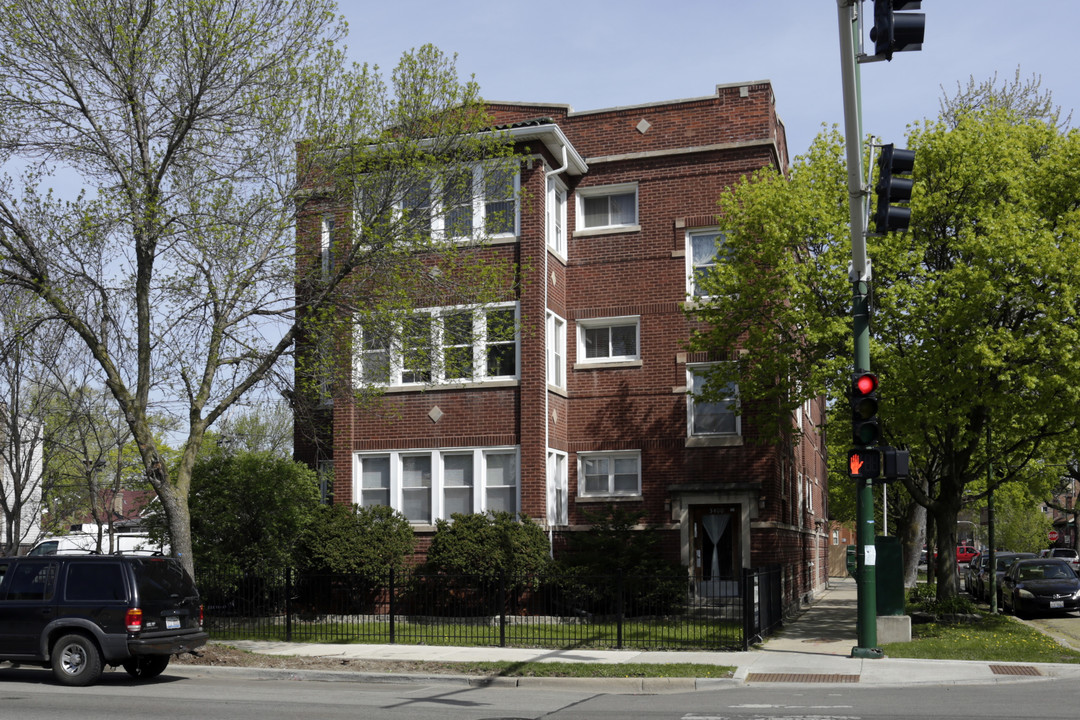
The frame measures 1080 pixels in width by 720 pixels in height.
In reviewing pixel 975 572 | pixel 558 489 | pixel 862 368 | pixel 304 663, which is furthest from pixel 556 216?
pixel 975 572

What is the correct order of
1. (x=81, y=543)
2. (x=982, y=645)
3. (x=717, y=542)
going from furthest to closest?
(x=81, y=543) < (x=717, y=542) < (x=982, y=645)

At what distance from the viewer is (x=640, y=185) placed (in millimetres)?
26266

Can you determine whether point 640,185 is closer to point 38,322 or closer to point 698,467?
point 698,467

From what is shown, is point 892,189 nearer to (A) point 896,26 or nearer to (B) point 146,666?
(A) point 896,26

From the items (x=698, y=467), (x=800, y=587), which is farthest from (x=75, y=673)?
(x=800, y=587)

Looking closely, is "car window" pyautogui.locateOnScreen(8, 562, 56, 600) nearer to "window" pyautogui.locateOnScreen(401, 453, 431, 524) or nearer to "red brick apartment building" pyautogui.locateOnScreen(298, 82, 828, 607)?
"red brick apartment building" pyautogui.locateOnScreen(298, 82, 828, 607)

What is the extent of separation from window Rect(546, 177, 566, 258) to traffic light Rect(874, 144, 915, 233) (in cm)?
1268

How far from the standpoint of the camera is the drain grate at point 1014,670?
1534cm

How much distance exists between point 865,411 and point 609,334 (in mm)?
11403

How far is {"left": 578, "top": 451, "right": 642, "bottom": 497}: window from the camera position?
25625 mm

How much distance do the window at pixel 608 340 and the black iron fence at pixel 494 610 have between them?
5710 millimetres

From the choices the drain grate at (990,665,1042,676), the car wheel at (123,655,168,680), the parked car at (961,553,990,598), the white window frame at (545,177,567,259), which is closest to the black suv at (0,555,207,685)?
the car wheel at (123,655,168,680)

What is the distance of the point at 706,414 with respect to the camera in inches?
1002

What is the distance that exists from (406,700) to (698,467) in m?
12.8
